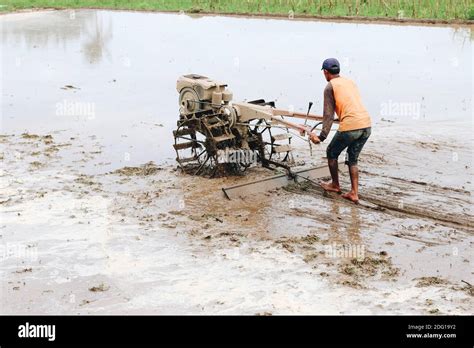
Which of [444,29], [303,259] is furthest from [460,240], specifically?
[444,29]

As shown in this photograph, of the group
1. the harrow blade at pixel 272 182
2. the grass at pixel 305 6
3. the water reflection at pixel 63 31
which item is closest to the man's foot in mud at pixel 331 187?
the harrow blade at pixel 272 182

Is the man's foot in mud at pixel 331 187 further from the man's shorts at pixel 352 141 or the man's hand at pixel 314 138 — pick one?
the man's hand at pixel 314 138

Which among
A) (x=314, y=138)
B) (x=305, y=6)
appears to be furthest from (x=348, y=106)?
(x=305, y=6)

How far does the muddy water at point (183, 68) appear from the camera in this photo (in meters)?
12.3

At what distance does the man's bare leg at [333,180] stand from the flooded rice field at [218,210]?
17 centimetres

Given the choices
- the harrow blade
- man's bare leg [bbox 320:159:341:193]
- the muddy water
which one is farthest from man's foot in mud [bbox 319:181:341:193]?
the muddy water

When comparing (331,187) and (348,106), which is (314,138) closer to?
(348,106)

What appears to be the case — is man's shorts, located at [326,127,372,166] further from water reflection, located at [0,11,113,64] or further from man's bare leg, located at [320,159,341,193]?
water reflection, located at [0,11,113,64]

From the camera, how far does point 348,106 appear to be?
26.4 feet

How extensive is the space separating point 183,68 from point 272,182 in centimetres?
855

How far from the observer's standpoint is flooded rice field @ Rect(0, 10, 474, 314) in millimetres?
6141
